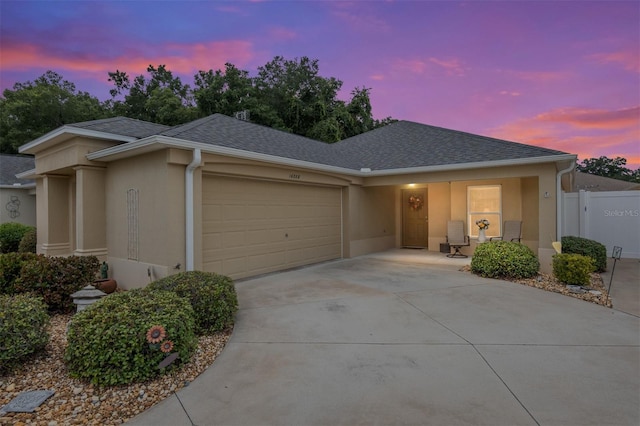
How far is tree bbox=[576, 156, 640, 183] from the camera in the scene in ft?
112

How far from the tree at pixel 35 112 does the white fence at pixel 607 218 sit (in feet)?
107

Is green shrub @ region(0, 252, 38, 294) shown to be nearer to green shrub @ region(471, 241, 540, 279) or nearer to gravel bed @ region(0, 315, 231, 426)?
gravel bed @ region(0, 315, 231, 426)

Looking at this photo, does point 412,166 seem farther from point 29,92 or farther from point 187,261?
point 29,92

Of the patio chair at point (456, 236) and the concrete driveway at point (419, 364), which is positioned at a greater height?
the patio chair at point (456, 236)

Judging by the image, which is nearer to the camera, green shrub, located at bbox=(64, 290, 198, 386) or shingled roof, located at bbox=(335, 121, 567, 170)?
green shrub, located at bbox=(64, 290, 198, 386)

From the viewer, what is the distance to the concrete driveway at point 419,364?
264cm

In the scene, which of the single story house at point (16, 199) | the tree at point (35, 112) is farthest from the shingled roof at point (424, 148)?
the tree at point (35, 112)

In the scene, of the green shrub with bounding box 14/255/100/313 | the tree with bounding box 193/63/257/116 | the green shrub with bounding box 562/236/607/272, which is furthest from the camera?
the tree with bounding box 193/63/257/116

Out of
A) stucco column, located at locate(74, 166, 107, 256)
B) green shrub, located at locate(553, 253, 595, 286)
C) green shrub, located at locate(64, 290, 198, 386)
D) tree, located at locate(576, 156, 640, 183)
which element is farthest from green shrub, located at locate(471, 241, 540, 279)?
tree, located at locate(576, 156, 640, 183)

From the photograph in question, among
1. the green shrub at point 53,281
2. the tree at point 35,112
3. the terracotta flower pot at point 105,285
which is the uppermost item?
the tree at point 35,112

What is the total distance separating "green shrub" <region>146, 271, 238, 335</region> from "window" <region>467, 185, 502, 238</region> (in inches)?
355

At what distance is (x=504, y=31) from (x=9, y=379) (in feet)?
41.9

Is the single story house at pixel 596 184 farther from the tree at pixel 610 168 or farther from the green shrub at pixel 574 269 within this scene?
the tree at pixel 610 168

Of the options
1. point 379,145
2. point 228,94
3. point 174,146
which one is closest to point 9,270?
point 174,146
